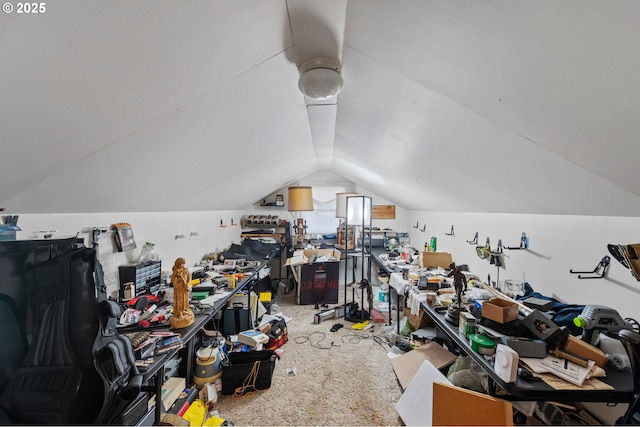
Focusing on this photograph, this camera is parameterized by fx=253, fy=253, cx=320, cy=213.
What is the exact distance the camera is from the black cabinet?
2096 millimetres

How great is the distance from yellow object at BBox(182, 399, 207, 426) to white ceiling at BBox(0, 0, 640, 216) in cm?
159

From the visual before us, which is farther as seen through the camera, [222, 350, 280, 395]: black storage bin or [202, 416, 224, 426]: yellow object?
[222, 350, 280, 395]: black storage bin

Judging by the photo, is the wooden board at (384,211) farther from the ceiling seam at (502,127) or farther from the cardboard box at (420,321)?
the ceiling seam at (502,127)

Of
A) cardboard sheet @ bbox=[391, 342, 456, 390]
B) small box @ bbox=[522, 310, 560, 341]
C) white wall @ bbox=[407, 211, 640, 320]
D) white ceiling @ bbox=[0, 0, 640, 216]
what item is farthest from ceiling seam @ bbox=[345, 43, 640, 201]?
cardboard sheet @ bbox=[391, 342, 456, 390]

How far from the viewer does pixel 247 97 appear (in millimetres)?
1481

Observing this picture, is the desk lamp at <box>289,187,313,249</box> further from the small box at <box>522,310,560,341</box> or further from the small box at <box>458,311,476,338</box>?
the small box at <box>522,310,560,341</box>

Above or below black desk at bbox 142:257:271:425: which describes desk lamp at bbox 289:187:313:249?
above

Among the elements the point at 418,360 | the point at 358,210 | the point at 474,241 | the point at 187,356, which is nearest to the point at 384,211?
the point at 358,210

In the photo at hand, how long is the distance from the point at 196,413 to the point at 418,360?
5.90 ft

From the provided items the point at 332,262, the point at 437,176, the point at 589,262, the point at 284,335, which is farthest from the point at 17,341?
the point at 332,262

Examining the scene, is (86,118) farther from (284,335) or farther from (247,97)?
(284,335)

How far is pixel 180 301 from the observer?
1.75m

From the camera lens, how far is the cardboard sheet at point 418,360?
2.08m

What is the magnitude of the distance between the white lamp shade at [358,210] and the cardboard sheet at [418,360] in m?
1.76
